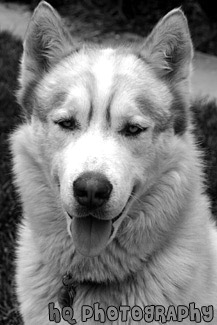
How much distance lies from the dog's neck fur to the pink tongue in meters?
0.21

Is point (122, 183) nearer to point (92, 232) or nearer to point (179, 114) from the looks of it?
point (92, 232)

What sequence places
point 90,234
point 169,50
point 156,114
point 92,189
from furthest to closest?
point 169,50
point 156,114
point 90,234
point 92,189

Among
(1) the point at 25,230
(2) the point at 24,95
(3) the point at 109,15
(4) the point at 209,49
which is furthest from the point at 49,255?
(3) the point at 109,15

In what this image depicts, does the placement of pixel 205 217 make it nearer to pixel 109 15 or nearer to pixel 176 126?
pixel 176 126

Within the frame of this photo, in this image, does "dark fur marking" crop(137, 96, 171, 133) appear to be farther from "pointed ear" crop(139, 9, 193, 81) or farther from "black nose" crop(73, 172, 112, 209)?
"black nose" crop(73, 172, 112, 209)

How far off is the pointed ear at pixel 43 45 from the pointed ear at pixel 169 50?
46cm

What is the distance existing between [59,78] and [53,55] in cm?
22

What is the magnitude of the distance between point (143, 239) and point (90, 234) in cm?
36

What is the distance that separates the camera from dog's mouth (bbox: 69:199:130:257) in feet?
10.2

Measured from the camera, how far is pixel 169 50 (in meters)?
3.45

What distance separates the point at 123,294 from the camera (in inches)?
131

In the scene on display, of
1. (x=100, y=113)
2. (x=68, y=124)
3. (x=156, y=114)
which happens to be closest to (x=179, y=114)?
(x=156, y=114)

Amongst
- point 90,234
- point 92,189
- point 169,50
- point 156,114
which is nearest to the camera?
point 92,189

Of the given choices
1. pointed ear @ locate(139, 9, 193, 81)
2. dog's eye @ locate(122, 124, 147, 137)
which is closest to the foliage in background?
pointed ear @ locate(139, 9, 193, 81)
